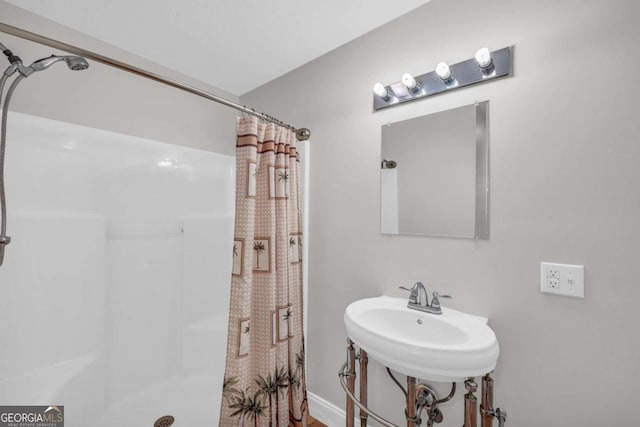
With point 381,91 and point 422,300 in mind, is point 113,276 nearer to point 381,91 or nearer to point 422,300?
point 422,300

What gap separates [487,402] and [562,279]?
1.80ft

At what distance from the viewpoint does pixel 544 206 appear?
A: 1058mm

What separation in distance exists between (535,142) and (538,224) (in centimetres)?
33

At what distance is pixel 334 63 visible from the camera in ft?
5.71

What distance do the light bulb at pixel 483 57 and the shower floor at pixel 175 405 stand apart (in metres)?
2.27

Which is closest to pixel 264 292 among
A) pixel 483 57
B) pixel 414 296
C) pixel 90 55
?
pixel 414 296

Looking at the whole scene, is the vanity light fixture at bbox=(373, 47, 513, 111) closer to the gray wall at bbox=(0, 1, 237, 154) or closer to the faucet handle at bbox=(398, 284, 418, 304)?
the faucet handle at bbox=(398, 284, 418, 304)

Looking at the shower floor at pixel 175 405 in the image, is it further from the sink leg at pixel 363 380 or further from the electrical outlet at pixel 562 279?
the electrical outlet at pixel 562 279

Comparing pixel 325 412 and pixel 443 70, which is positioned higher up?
pixel 443 70

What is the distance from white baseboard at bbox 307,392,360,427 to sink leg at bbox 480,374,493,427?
803 mm

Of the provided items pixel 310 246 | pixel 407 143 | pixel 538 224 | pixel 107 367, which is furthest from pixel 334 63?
pixel 107 367

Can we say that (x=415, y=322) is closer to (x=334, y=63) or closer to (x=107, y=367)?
(x=334, y=63)

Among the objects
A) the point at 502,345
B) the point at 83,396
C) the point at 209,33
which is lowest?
the point at 83,396

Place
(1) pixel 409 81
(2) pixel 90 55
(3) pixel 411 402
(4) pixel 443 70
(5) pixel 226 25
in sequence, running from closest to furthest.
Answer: (2) pixel 90 55, (3) pixel 411 402, (4) pixel 443 70, (1) pixel 409 81, (5) pixel 226 25
